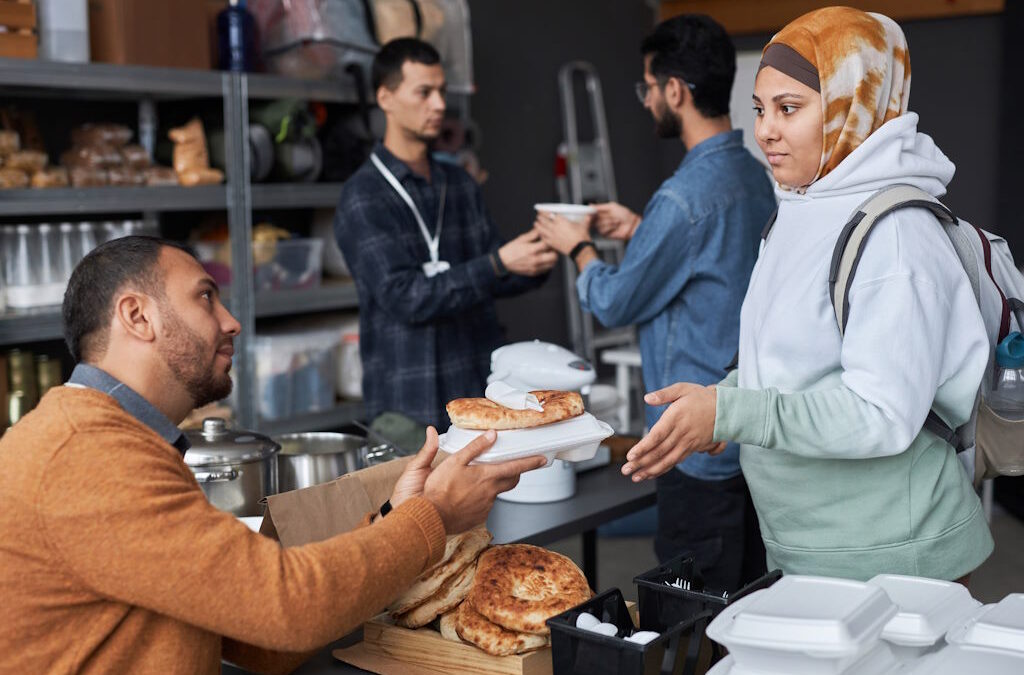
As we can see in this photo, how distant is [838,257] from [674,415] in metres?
0.34

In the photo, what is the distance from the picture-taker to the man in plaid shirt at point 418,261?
320 cm

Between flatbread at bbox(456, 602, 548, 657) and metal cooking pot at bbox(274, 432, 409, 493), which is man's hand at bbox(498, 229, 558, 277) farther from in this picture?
flatbread at bbox(456, 602, 548, 657)

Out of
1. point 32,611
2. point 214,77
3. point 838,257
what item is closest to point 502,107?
point 214,77

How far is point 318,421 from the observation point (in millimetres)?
4371

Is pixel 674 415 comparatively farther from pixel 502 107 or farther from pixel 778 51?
pixel 502 107

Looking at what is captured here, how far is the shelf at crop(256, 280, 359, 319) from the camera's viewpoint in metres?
4.23

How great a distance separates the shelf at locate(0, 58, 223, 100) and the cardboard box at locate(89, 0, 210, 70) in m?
0.04

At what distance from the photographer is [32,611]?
135 cm

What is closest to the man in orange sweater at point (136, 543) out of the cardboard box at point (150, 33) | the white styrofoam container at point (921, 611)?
the white styrofoam container at point (921, 611)

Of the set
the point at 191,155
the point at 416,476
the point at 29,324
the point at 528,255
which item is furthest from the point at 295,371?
the point at 416,476

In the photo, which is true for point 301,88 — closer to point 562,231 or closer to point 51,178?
point 51,178

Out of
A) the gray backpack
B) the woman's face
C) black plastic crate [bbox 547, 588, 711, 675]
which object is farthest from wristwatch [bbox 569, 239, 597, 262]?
black plastic crate [bbox 547, 588, 711, 675]

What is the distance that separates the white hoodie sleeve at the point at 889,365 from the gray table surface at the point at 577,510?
2.36ft

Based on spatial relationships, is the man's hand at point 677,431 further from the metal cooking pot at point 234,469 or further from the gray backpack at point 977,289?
the metal cooking pot at point 234,469
